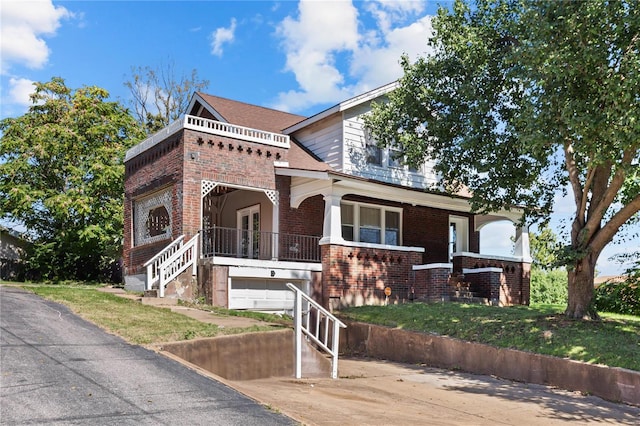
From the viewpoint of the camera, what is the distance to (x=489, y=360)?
1230 cm

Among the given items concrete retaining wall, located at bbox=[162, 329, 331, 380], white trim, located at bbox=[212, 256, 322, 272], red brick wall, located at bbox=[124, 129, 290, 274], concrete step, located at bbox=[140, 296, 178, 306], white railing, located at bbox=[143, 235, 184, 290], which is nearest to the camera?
concrete retaining wall, located at bbox=[162, 329, 331, 380]

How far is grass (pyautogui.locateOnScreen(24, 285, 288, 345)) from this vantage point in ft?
35.6

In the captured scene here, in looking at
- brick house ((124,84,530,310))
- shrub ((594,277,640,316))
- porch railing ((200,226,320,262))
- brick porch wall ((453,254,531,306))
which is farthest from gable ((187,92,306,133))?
shrub ((594,277,640,316))

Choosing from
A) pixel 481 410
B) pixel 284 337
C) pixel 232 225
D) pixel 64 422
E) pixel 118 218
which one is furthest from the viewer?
pixel 118 218

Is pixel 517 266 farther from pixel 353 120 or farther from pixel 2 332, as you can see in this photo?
pixel 2 332

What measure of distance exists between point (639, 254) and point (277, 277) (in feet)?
39.1

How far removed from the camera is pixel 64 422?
20.5 feet

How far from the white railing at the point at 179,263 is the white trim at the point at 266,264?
2.73ft

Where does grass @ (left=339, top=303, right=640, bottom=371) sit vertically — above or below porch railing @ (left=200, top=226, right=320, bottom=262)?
below

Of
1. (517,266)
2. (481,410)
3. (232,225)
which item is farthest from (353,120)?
(481,410)

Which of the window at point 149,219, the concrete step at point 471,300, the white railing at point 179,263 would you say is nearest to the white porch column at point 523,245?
the concrete step at point 471,300

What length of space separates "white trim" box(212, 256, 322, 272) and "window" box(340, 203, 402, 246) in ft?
10.3

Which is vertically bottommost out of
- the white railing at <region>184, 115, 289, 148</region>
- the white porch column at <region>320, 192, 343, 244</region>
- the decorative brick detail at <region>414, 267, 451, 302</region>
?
the decorative brick detail at <region>414, 267, 451, 302</region>

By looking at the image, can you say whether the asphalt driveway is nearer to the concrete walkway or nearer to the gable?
the concrete walkway
